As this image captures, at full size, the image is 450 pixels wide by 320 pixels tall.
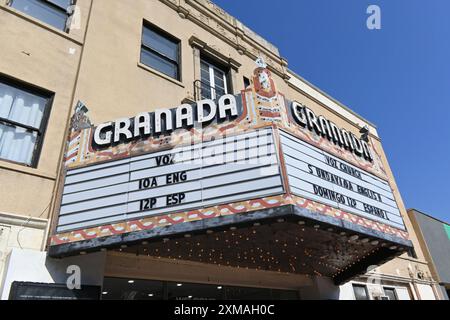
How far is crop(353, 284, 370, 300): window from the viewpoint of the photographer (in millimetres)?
11358

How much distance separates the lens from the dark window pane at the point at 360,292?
37.3 feet

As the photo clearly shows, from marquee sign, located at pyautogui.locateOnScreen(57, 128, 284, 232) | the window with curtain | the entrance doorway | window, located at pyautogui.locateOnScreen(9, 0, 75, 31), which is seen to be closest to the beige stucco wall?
window, located at pyautogui.locateOnScreen(9, 0, 75, 31)

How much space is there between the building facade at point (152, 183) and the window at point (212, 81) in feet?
4.36

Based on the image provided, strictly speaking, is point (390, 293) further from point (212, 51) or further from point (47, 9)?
point (47, 9)

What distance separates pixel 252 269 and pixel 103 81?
622 centimetres

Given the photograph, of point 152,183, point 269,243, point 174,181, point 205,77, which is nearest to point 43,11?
point 205,77

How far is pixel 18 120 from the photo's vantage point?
7.11 m

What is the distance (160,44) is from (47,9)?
348 cm

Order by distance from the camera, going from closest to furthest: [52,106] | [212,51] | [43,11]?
[52,106] → [43,11] → [212,51]

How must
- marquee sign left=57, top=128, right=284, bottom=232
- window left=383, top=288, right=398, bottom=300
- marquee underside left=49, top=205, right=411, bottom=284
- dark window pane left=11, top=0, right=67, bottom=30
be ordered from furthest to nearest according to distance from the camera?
1. window left=383, top=288, right=398, bottom=300
2. dark window pane left=11, top=0, right=67, bottom=30
3. marquee sign left=57, top=128, right=284, bottom=232
4. marquee underside left=49, top=205, right=411, bottom=284

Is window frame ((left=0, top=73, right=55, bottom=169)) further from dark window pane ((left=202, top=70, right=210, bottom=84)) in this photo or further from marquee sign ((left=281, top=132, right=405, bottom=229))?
dark window pane ((left=202, top=70, right=210, bottom=84))

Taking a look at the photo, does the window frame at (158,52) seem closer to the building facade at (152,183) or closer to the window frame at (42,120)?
the building facade at (152,183)

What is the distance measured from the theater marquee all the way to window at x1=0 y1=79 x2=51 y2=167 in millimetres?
808
